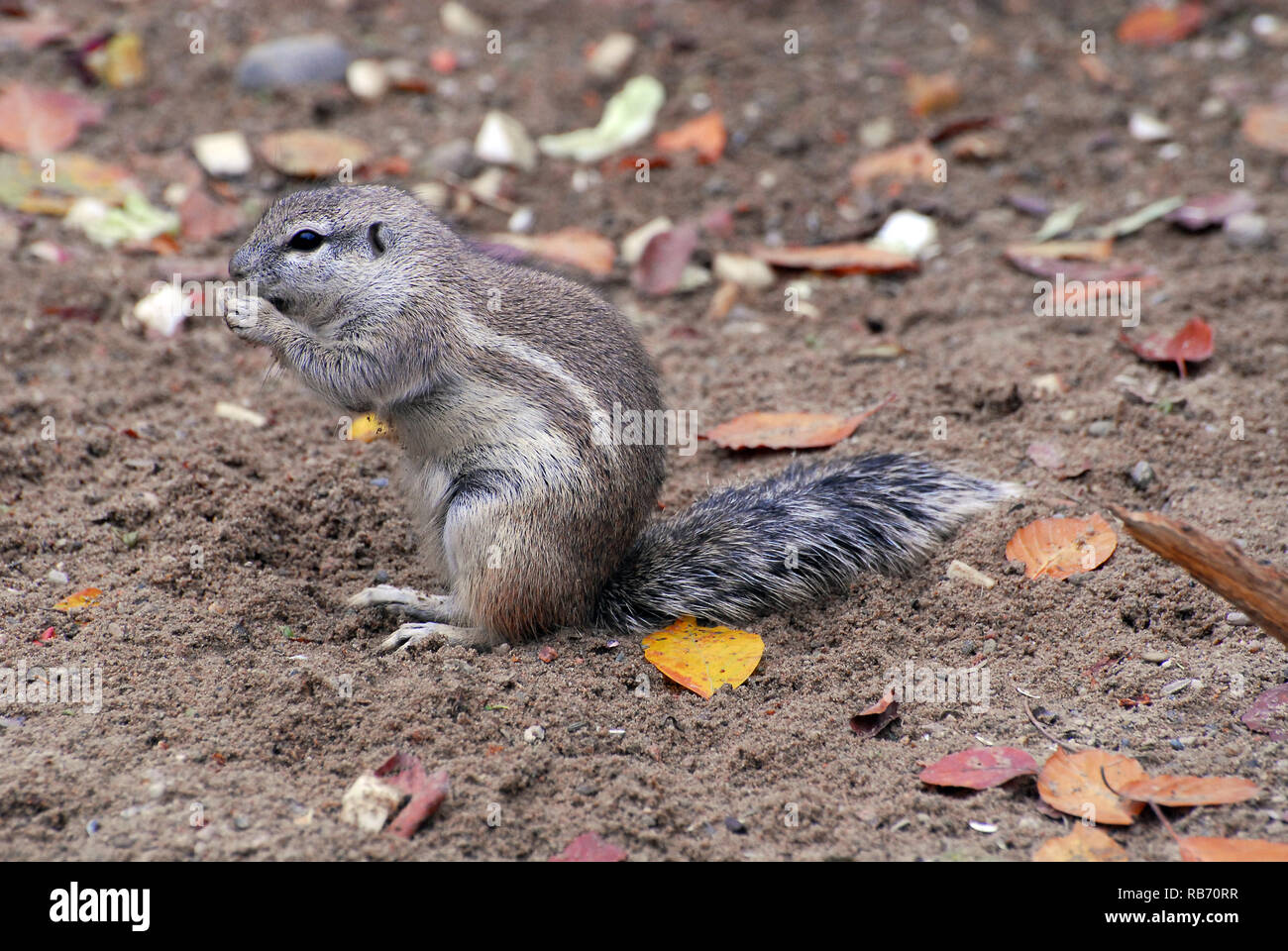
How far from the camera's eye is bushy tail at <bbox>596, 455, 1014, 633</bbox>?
4.00 m

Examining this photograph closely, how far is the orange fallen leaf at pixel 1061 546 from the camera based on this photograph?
3982 mm

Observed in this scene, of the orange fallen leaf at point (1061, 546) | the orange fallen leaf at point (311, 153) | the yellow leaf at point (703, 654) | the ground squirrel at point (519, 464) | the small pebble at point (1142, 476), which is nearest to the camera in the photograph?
the yellow leaf at point (703, 654)

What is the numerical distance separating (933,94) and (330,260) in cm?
448

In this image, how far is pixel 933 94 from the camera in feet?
23.9

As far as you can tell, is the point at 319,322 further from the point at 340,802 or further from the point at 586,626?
the point at 340,802

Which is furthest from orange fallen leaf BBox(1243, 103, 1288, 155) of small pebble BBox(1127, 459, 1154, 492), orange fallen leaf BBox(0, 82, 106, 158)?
orange fallen leaf BBox(0, 82, 106, 158)

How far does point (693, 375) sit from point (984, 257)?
1752 millimetres

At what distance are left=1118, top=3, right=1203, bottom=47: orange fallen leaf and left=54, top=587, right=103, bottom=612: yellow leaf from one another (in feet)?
22.8

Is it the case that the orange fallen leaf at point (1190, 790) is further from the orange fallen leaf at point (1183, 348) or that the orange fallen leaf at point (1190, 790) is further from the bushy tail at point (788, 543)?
the orange fallen leaf at point (1183, 348)

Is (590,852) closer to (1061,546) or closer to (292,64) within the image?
(1061,546)

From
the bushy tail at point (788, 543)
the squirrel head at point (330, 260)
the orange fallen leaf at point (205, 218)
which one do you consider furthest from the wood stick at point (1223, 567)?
the orange fallen leaf at point (205, 218)

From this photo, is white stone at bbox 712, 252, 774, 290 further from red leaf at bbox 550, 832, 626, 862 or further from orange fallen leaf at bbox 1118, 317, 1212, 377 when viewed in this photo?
red leaf at bbox 550, 832, 626, 862

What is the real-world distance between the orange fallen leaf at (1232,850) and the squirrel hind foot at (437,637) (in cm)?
210

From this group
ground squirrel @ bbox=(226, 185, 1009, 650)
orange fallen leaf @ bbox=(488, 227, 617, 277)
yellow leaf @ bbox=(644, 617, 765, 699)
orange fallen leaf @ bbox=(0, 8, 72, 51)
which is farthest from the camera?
orange fallen leaf @ bbox=(0, 8, 72, 51)
